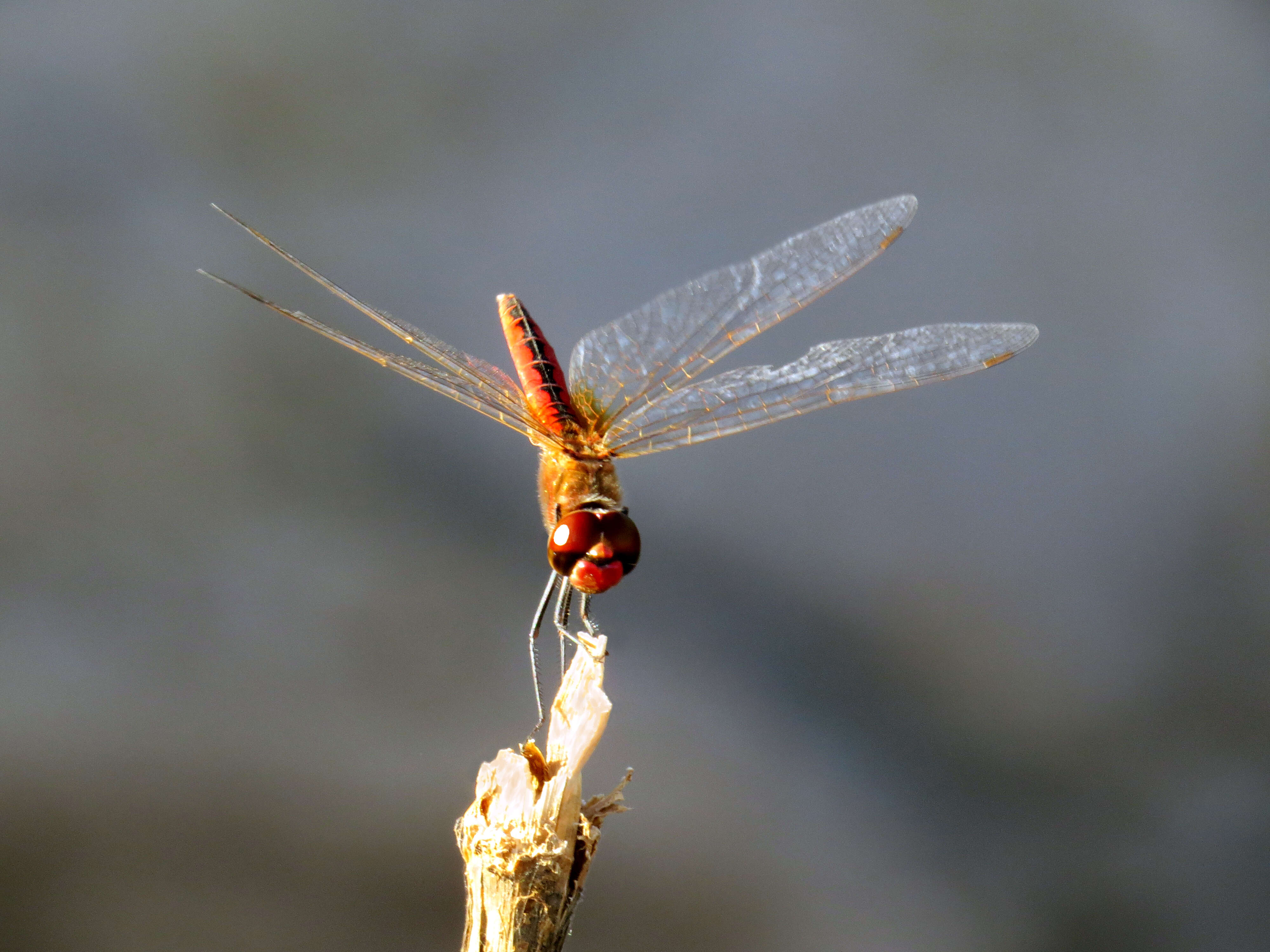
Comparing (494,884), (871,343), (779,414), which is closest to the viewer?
(494,884)

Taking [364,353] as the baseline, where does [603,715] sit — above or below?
below

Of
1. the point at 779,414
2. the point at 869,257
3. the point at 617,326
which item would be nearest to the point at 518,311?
the point at 617,326

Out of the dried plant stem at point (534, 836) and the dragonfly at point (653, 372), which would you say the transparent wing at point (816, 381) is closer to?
the dragonfly at point (653, 372)

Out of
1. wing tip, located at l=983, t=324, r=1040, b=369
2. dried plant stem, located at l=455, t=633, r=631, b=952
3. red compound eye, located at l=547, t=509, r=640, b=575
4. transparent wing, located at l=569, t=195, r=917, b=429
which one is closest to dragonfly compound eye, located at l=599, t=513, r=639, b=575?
red compound eye, located at l=547, t=509, r=640, b=575

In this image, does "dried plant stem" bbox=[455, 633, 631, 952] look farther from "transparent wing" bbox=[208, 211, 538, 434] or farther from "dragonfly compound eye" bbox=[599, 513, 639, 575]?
"transparent wing" bbox=[208, 211, 538, 434]

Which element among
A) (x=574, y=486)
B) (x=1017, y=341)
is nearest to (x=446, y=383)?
(x=574, y=486)

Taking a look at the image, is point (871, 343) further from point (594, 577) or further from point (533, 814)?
point (533, 814)
